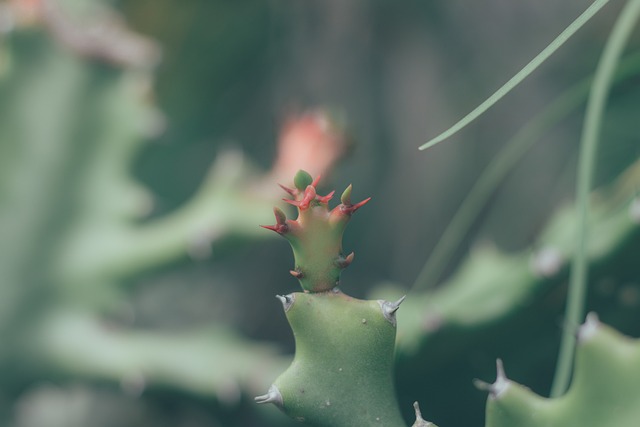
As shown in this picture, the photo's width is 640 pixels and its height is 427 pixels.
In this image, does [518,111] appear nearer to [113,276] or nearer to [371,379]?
[113,276]

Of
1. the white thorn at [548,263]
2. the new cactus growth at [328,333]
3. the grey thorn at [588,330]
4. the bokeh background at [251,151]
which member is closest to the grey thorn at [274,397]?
the new cactus growth at [328,333]

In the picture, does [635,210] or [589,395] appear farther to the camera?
[635,210]

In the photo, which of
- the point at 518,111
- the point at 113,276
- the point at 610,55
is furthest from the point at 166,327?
the point at 610,55

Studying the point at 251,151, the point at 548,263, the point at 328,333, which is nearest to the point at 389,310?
the point at 328,333

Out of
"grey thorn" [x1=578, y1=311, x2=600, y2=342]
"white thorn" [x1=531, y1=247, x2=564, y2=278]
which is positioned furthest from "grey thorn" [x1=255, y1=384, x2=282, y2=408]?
"white thorn" [x1=531, y1=247, x2=564, y2=278]

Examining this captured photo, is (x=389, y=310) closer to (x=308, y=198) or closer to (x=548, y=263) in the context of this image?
(x=308, y=198)

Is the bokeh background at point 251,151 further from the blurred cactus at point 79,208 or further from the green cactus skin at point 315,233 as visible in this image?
the green cactus skin at point 315,233
